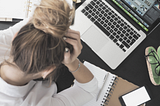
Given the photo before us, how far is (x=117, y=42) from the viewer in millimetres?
777

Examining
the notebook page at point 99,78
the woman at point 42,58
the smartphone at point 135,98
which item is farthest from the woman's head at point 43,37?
the smartphone at point 135,98

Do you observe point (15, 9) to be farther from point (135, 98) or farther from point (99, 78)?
point (135, 98)

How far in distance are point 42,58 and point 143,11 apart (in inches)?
23.7

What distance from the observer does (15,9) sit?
0.75 metres

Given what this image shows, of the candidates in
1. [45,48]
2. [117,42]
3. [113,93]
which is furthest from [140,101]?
[45,48]

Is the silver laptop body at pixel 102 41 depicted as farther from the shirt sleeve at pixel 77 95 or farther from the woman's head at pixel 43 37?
the woman's head at pixel 43 37

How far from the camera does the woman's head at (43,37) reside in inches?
12.5

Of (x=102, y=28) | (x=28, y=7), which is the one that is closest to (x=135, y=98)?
(x=102, y=28)

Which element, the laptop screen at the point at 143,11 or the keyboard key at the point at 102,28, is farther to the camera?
the keyboard key at the point at 102,28

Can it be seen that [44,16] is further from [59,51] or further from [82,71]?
[82,71]

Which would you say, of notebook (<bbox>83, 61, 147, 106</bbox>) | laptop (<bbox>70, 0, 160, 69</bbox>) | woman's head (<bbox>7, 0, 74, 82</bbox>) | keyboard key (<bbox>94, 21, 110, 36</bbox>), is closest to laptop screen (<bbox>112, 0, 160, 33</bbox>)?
laptop (<bbox>70, 0, 160, 69</bbox>)

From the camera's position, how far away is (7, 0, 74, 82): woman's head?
32 centimetres

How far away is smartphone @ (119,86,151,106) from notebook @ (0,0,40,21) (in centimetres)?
70

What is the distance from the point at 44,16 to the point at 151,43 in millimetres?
701
